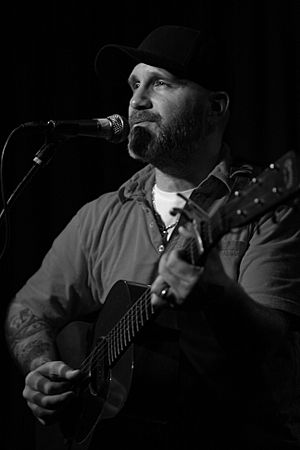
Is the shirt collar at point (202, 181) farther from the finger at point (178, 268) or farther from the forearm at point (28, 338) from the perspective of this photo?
the finger at point (178, 268)

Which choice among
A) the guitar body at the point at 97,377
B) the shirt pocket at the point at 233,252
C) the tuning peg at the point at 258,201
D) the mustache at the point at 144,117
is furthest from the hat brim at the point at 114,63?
the tuning peg at the point at 258,201

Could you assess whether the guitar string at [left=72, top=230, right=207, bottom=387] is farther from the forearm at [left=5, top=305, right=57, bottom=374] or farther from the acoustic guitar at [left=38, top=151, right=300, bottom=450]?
the forearm at [left=5, top=305, right=57, bottom=374]

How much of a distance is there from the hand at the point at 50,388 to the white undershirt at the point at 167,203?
0.54 meters

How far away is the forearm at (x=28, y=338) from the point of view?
2.61 metres

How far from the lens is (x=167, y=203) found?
2.60m

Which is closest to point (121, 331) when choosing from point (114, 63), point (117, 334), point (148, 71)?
point (117, 334)

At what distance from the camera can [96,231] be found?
272 centimetres

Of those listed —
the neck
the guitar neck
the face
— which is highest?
the face

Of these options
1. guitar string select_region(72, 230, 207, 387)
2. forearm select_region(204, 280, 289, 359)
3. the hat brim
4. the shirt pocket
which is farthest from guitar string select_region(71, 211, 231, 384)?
the hat brim

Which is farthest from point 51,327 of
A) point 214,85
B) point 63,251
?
point 214,85

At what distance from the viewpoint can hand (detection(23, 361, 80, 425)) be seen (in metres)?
2.36

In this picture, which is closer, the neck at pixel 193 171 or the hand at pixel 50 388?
the hand at pixel 50 388

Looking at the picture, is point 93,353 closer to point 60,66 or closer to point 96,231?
point 96,231

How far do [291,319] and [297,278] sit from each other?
0.12m
